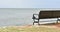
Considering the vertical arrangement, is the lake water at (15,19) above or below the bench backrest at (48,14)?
Answer: below

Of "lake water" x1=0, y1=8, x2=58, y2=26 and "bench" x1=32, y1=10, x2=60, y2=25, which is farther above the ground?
"bench" x1=32, y1=10, x2=60, y2=25

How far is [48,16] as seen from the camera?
25.7 ft

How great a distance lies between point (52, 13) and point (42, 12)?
0.62 metres

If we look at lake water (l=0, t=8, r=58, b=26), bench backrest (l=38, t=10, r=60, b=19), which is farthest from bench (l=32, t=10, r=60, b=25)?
lake water (l=0, t=8, r=58, b=26)

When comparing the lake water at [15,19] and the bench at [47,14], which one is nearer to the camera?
the bench at [47,14]

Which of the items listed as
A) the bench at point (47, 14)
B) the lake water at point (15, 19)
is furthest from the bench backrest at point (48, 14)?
the lake water at point (15, 19)

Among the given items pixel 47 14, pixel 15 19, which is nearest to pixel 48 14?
pixel 47 14

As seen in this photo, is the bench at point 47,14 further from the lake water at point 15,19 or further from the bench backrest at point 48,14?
the lake water at point 15,19

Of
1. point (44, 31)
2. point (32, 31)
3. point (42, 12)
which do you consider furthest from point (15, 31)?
point (42, 12)

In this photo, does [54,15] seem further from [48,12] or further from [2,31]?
[2,31]

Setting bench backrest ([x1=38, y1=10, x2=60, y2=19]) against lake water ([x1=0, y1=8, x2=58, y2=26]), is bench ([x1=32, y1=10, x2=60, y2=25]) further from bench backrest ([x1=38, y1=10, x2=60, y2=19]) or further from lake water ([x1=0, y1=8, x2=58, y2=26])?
lake water ([x1=0, y1=8, x2=58, y2=26])

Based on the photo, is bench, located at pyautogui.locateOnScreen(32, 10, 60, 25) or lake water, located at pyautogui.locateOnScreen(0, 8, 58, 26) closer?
bench, located at pyautogui.locateOnScreen(32, 10, 60, 25)

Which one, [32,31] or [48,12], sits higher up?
[48,12]

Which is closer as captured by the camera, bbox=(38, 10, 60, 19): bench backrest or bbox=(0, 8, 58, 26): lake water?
bbox=(38, 10, 60, 19): bench backrest
